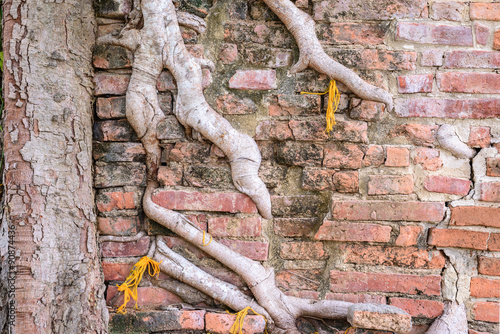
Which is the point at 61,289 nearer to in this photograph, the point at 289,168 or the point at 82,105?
the point at 82,105

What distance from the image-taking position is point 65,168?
4.71ft

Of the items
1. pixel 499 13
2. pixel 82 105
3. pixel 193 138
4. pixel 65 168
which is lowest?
pixel 65 168

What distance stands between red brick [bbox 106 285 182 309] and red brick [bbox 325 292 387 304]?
2.14 ft

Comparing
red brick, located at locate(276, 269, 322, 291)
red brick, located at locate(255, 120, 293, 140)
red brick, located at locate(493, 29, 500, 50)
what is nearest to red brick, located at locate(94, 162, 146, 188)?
red brick, located at locate(255, 120, 293, 140)

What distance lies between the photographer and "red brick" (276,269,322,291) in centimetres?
158

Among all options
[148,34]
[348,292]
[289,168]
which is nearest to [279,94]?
[289,168]

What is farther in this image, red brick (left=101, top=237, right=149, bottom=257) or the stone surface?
red brick (left=101, top=237, right=149, bottom=257)

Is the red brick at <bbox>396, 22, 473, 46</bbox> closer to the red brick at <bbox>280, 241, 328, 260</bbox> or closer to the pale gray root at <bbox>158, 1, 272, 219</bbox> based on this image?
the pale gray root at <bbox>158, 1, 272, 219</bbox>

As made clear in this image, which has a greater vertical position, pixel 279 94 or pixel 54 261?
pixel 279 94

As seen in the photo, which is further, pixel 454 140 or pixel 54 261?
pixel 454 140

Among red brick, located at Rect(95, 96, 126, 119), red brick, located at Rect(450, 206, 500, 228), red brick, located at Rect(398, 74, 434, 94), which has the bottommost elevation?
red brick, located at Rect(450, 206, 500, 228)

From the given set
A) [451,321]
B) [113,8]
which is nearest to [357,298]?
[451,321]

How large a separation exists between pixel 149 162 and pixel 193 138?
22 cm

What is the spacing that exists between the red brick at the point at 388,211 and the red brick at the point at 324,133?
266 mm
